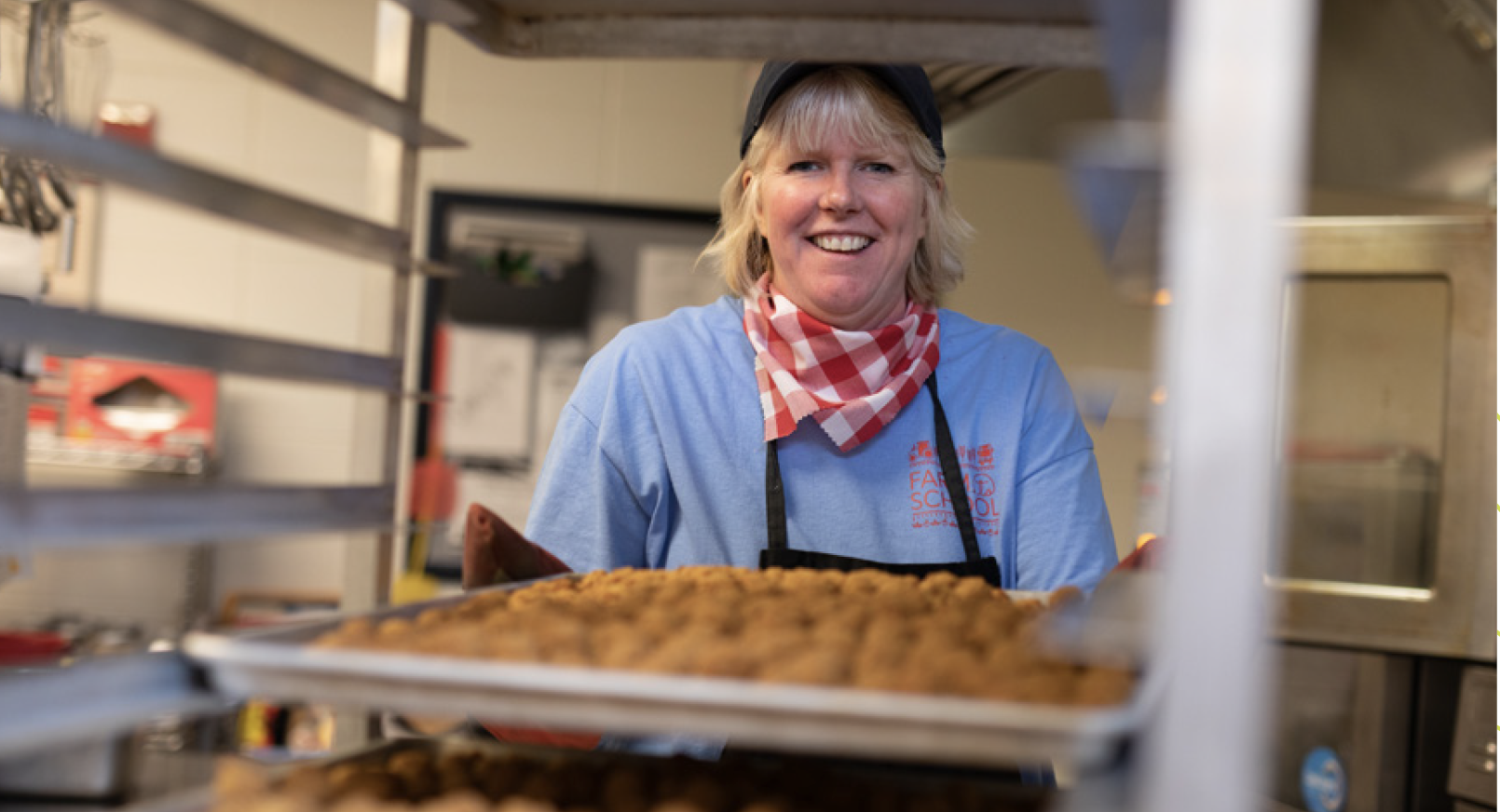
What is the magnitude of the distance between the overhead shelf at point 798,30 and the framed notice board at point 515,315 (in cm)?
254

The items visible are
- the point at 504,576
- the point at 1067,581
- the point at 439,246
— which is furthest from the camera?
the point at 439,246

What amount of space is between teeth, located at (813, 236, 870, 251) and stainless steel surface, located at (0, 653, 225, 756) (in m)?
0.98

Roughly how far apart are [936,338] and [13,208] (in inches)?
46.4

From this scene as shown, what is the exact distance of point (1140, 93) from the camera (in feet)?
2.99

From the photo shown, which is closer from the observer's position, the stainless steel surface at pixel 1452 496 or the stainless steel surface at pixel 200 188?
the stainless steel surface at pixel 200 188

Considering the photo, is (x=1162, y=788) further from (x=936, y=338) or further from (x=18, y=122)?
(x=936, y=338)

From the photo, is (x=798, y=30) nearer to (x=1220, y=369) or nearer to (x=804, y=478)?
(x=804, y=478)

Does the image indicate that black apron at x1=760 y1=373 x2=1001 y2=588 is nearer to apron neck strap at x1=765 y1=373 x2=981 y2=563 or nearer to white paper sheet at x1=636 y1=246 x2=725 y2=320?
apron neck strap at x1=765 y1=373 x2=981 y2=563

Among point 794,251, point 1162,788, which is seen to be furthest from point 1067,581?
point 1162,788

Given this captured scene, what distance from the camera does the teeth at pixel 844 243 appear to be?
5.49ft

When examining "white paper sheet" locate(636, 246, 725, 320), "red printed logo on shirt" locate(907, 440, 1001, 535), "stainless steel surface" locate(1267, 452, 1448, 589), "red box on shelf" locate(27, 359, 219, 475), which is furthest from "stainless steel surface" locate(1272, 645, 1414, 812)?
"red box on shelf" locate(27, 359, 219, 475)

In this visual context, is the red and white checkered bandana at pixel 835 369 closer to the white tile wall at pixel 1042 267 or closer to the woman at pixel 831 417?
the woman at pixel 831 417

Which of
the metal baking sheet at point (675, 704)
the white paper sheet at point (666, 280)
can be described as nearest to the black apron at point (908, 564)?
the metal baking sheet at point (675, 704)

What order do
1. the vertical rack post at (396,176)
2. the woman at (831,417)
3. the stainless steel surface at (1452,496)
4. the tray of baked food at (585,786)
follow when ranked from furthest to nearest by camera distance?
the stainless steel surface at (1452,496) < the woman at (831,417) < the vertical rack post at (396,176) < the tray of baked food at (585,786)
